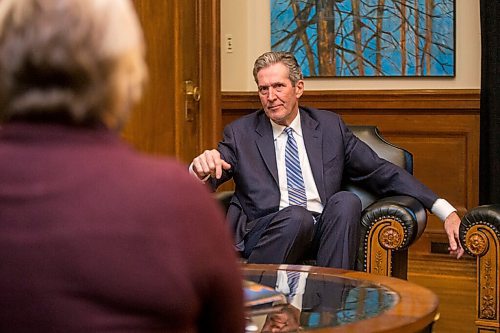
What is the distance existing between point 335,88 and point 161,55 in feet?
4.34

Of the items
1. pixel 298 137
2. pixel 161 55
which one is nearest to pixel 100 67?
pixel 298 137

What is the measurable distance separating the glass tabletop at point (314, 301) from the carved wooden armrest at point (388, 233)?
2.34 feet

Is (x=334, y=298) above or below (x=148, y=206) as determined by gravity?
below

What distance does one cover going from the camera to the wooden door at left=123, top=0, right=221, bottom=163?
14.8 feet

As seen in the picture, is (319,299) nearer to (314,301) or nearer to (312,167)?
(314,301)

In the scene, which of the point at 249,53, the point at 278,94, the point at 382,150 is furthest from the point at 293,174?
the point at 249,53

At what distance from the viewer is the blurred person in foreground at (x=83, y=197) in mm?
981

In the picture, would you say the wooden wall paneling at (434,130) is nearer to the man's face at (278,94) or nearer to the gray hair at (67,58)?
the man's face at (278,94)

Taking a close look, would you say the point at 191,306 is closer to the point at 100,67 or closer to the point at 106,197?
the point at 106,197

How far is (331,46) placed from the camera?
5.51 m

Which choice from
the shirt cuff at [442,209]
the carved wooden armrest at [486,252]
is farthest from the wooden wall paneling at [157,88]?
the carved wooden armrest at [486,252]

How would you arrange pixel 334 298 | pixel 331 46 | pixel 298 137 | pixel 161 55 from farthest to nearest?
pixel 331 46
pixel 161 55
pixel 298 137
pixel 334 298

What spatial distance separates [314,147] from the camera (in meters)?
3.74

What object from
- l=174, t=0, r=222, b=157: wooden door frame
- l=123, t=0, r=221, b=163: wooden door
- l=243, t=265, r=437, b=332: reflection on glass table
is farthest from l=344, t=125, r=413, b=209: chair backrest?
l=174, t=0, r=222, b=157: wooden door frame
